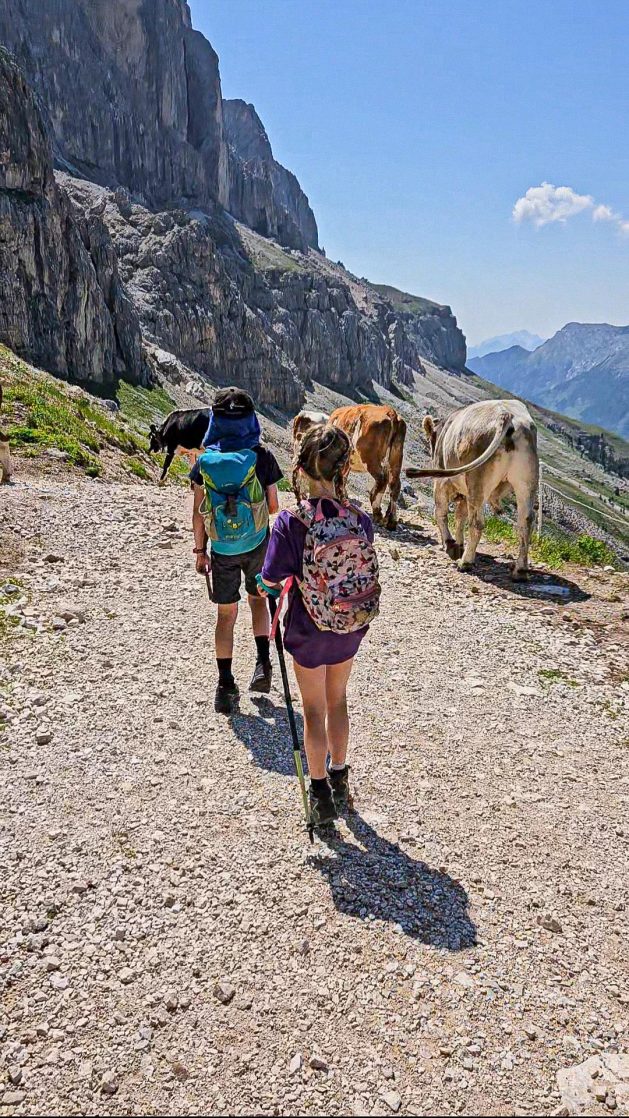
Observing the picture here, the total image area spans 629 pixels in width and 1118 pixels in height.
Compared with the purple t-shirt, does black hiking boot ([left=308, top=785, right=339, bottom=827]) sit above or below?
below

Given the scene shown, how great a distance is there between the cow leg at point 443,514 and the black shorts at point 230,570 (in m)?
6.98

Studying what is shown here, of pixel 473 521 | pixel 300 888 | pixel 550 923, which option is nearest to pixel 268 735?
pixel 300 888

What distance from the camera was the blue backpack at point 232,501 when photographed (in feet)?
20.9

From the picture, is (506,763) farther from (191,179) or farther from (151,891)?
(191,179)

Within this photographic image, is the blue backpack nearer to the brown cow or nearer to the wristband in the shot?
the wristband

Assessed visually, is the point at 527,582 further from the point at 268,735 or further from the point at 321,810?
the point at 321,810

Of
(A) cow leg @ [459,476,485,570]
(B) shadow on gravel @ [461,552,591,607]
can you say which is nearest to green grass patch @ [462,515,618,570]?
(B) shadow on gravel @ [461,552,591,607]

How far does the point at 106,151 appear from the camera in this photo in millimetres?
166250

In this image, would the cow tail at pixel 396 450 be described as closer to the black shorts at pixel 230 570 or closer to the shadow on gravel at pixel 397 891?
the black shorts at pixel 230 570

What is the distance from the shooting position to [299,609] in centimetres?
499

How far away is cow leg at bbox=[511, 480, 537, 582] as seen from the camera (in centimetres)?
1156

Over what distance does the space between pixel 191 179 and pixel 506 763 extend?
691ft

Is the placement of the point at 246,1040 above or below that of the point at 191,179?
below

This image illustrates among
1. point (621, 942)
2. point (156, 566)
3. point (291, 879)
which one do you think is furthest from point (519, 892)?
point (156, 566)
